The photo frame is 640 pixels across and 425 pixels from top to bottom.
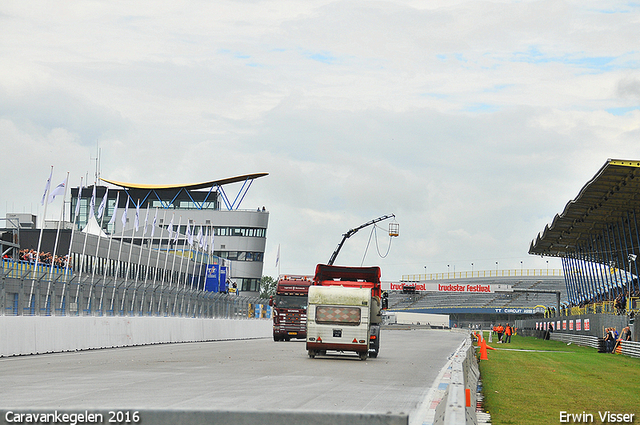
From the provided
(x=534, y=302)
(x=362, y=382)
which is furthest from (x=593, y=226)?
(x=534, y=302)

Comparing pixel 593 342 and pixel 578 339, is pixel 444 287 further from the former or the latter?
pixel 593 342

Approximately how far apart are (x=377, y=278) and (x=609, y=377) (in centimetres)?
1046

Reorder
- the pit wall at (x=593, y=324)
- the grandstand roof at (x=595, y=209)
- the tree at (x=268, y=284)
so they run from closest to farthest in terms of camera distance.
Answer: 1. the pit wall at (x=593, y=324)
2. the grandstand roof at (x=595, y=209)
3. the tree at (x=268, y=284)

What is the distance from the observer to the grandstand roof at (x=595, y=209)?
47531 mm

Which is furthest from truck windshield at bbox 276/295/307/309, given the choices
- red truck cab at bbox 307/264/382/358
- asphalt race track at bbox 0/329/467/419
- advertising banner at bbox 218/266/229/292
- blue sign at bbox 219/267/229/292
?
blue sign at bbox 219/267/229/292

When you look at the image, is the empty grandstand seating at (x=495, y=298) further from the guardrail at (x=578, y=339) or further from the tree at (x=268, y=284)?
the guardrail at (x=578, y=339)

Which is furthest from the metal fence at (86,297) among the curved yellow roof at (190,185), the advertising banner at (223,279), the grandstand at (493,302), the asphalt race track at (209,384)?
the grandstand at (493,302)

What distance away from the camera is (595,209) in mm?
59906

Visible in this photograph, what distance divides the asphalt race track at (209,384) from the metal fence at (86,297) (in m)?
2.55

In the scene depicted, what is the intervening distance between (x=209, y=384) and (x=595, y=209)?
164 feet

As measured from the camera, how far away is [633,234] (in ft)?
209

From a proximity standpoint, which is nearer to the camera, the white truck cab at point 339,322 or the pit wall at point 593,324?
the white truck cab at point 339,322

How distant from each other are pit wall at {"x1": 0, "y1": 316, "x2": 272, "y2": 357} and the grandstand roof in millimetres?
24012

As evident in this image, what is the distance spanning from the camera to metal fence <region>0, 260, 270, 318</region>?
25.2 m
